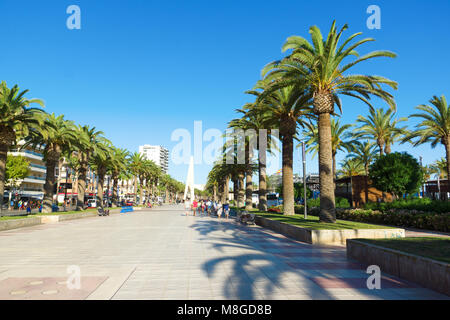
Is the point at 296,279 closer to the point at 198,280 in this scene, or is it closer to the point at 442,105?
the point at 198,280

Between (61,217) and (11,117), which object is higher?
(11,117)

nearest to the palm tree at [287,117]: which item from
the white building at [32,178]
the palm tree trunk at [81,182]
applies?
the palm tree trunk at [81,182]

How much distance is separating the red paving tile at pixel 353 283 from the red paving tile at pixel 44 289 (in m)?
4.35

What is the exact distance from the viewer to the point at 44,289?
5.56 m

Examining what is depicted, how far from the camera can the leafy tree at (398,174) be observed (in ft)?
79.7

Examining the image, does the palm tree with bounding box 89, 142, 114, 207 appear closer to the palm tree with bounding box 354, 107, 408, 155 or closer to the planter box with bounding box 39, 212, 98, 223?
the planter box with bounding box 39, 212, 98, 223

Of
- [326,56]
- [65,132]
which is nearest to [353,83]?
[326,56]

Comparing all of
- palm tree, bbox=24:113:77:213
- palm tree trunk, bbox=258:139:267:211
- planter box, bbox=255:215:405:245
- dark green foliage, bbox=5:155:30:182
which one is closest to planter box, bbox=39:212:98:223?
palm tree, bbox=24:113:77:213

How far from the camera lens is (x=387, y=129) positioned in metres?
33.2

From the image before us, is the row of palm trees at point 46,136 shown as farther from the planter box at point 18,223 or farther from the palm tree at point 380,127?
the palm tree at point 380,127

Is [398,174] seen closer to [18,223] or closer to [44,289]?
[44,289]

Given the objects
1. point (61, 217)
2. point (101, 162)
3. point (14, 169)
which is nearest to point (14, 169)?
point (14, 169)

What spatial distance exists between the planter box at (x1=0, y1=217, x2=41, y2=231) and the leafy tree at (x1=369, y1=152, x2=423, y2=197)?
2580 centimetres

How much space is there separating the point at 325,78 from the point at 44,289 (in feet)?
46.9
